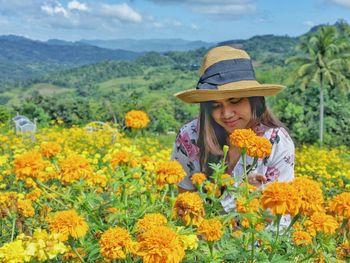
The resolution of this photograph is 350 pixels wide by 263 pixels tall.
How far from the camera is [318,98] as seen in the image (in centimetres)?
3238

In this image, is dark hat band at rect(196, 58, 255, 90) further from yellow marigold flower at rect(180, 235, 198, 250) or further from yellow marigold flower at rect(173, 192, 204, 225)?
yellow marigold flower at rect(180, 235, 198, 250)

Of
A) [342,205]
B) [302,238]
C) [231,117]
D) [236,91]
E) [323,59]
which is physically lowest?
[323,59]

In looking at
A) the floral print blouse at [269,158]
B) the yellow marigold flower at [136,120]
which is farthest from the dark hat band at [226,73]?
the yellow marigold flower at [136,120]

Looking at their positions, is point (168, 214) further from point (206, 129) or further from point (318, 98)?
point (318, 98)

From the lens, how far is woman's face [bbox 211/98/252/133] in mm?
2178

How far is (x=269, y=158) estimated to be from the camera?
219 cm

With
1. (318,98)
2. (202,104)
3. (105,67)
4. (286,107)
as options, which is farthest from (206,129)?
(105,67)

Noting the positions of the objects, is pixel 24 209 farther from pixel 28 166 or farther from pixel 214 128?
pixel 214 128

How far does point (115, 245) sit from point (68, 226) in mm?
164

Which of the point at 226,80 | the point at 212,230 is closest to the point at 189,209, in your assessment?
the point at 212,230

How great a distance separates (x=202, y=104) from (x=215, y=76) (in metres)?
0.16

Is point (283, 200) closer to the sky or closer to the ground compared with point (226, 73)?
closer to the ground

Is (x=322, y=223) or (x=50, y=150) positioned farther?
(x=50, y=150)

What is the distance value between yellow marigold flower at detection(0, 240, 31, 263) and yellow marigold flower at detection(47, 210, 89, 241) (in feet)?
0.30
